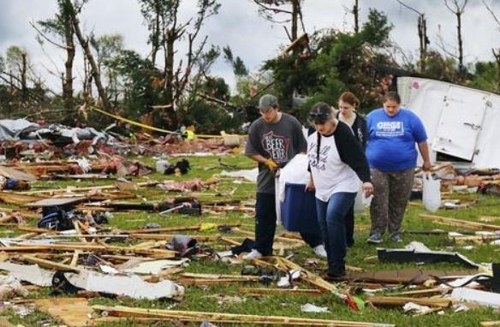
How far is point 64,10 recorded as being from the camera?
34531mm

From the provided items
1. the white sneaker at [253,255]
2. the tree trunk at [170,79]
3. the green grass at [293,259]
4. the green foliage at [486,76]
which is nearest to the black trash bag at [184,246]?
the green grass at [293,259]

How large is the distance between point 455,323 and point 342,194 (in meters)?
2.03

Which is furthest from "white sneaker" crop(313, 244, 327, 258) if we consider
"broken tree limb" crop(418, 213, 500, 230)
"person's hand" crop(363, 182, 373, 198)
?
"broken tree limb" crop(418, 213, 500, 230)

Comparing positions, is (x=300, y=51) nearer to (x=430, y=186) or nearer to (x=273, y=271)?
(x=430, y=186)

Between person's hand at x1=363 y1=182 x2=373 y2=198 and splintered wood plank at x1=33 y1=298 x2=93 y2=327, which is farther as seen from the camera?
person's hand at x1=363 y1=182 x2=373 y2=198

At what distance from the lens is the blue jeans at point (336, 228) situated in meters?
7.91

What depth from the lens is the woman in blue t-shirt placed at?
10172 mm

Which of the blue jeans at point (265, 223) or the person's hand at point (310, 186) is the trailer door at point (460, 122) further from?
the person's hand at point (310, 186)

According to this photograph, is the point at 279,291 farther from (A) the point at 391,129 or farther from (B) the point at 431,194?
(B) the point at 431,194

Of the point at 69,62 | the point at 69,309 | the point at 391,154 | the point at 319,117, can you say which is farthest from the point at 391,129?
the point at 69,62

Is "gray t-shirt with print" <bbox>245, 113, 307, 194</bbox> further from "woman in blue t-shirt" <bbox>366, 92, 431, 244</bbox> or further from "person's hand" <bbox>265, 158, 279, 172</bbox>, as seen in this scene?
"woman in blue t-shirt" <bbox>366, 92, 431, 244</bbox>

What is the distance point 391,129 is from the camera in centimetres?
1021

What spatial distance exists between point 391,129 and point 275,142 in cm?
188

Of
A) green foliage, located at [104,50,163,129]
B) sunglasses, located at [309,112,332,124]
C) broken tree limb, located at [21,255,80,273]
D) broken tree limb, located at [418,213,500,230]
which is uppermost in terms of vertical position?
green foliage, located at [104,50,163,129]
